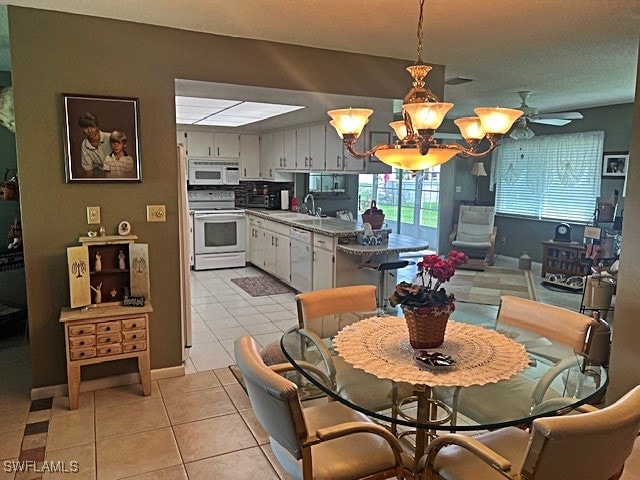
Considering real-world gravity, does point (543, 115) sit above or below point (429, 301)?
above

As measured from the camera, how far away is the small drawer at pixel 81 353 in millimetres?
2975

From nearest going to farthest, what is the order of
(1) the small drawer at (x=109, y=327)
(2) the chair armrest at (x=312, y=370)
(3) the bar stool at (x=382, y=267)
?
(2) the chair armrest at (x=312, y=370)
(1) the small drawer at (x=109, y=327)
(3) the bar stool at (x=382, y=267)

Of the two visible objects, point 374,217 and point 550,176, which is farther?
point 550,176

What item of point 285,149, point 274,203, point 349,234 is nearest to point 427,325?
point 349,234

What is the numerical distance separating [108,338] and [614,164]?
6.84m

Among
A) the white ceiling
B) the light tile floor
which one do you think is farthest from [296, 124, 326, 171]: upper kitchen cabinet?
the light tile floor

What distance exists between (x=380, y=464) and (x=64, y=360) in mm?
2407

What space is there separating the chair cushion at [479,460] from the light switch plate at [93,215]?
256 cm

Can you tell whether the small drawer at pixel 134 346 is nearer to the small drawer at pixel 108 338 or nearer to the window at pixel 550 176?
the small drawer at pixel 108 338

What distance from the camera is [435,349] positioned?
2.06 metres

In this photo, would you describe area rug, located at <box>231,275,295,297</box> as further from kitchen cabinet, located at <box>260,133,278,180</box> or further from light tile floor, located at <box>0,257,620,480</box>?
light tile floor, located at <box>0,257,620,480</box>

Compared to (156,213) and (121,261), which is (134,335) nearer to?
(121,261)

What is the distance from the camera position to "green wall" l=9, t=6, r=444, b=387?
115 inches

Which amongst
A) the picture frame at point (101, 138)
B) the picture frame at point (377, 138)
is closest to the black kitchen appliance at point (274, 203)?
the picture frame at point (377, 138)
